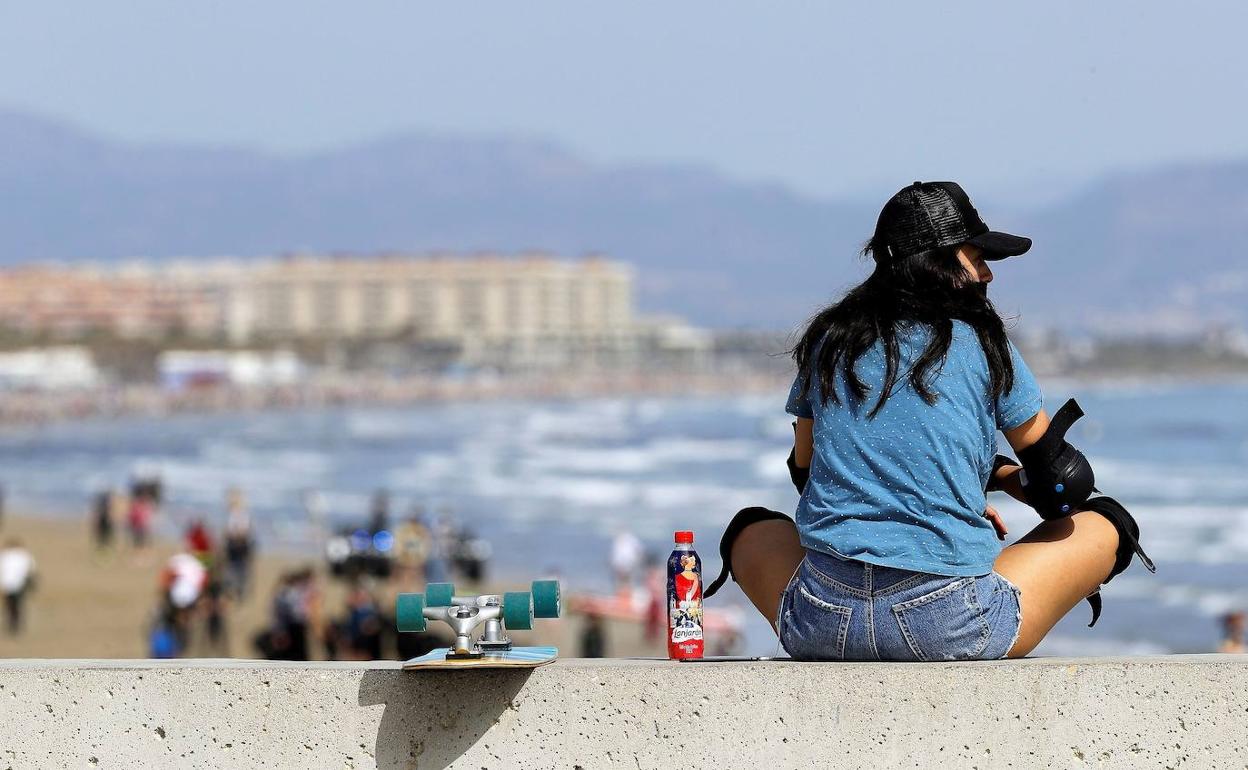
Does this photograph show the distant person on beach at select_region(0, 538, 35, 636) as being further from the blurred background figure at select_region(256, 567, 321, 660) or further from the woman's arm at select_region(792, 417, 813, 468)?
the woman's arm at select_region(792, 417, 813, 468)

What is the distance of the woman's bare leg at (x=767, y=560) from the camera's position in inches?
138

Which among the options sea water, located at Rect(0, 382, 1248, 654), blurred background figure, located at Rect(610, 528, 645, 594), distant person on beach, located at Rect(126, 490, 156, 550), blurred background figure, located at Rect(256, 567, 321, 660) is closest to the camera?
blurred background figure, located at Rect(256, 567, 321, 660)

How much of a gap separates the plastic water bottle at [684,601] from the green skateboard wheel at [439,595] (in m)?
0.45

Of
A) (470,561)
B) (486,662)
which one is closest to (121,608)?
(470,561)

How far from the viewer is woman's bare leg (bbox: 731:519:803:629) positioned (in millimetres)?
3508

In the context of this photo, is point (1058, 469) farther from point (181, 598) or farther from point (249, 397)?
point (249, 397)

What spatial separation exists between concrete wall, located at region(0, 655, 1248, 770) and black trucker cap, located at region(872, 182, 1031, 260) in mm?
768

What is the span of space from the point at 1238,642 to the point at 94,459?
64.2 m

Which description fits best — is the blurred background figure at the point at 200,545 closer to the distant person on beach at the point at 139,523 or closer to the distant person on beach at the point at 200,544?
the distant person on beach at the point at 200,544

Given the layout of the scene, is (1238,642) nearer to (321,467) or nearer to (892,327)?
(892,327)

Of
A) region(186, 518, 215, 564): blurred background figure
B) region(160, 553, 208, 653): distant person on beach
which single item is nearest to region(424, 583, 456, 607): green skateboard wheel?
region(160, 553, 208, 653): distant person on beach

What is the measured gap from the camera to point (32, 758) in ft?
10.8

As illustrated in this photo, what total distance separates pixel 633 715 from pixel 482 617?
325mm

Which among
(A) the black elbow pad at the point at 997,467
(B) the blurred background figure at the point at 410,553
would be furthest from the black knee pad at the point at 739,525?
(B) the blurred background figure at the point at 410,553
